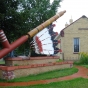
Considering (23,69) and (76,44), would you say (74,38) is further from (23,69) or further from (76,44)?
(23,69)

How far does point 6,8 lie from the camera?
42.8 feet

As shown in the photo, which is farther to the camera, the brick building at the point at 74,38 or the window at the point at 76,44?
the window at the point at 76,44

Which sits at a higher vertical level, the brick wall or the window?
the window

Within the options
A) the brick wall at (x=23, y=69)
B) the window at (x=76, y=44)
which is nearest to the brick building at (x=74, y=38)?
the window at (x=76, y=44)

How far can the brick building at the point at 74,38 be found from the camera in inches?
928

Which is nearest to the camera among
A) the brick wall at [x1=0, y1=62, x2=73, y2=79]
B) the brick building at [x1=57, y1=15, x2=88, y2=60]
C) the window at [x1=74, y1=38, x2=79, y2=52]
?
the brick wall at [x1=0, y1=62, x2=73, y2=79]

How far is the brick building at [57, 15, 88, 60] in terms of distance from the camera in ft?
77.4

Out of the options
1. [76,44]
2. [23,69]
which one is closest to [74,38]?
[76,44]

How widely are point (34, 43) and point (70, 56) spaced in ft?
34.9

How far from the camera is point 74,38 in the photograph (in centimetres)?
2377

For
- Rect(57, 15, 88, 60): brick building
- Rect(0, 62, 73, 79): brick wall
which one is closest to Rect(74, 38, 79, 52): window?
Rect(57, 15, 88, 60): brick building

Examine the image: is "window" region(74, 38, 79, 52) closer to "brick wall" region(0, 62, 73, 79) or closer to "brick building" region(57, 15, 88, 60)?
"brick building" region(57, 15, 88, 60)

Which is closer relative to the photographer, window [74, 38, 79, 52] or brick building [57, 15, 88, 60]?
brick building [57, 15, 88, 60]

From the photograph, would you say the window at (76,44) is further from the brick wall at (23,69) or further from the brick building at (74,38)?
the brick wall at (23,69)
